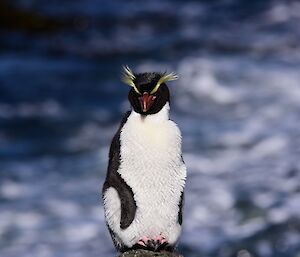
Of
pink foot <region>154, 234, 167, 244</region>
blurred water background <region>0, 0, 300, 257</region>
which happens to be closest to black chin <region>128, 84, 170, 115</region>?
pink foot <region>154, 234, 167, 244</region>

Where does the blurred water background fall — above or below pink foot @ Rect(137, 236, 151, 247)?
above

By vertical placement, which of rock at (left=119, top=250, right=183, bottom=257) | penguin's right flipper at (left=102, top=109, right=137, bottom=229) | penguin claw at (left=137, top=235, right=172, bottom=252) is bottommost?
rock at (left=119, top=250, right=183, bottom=257)

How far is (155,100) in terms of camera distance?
4355 mm

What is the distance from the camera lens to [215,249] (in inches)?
335

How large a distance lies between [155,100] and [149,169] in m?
0.30

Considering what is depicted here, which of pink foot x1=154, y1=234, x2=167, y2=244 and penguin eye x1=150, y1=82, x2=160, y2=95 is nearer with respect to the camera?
penguin eye x1=150, y1=82, x2=160, y2=95

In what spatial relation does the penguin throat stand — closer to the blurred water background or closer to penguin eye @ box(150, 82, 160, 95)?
penguin eye @ box(150, 82, 160, 95)

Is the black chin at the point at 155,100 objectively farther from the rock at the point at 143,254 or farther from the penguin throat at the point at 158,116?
the rock at the point at 143,254

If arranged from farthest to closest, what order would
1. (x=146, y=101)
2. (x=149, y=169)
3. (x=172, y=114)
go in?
(x=172, y=114), (x=149, y=169), (x=146, y=101)

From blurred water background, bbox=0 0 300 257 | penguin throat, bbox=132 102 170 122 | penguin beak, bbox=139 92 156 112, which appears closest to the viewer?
→ penguin beak, bbox=139 92 156 112

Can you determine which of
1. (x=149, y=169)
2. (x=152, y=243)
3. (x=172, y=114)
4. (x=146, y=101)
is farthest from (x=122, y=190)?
(x=172, y=114)

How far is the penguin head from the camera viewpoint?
4.32m

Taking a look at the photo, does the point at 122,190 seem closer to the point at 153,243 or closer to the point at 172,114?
the point at 153,243

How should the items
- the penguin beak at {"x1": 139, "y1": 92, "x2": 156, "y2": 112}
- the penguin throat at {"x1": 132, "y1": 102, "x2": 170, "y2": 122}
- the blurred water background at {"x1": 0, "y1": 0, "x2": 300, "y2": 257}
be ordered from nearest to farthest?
the penguin beak at {"x1": 139, "y1": 92, "x2": 156, "y2": 112}
the penguin throat at {"x1": 132, "y1": 102, "x2": 170, "y2": 122}
the blurred water background at {"x1": 0, "y1": 0, "x2": 300, "y2": 257}
